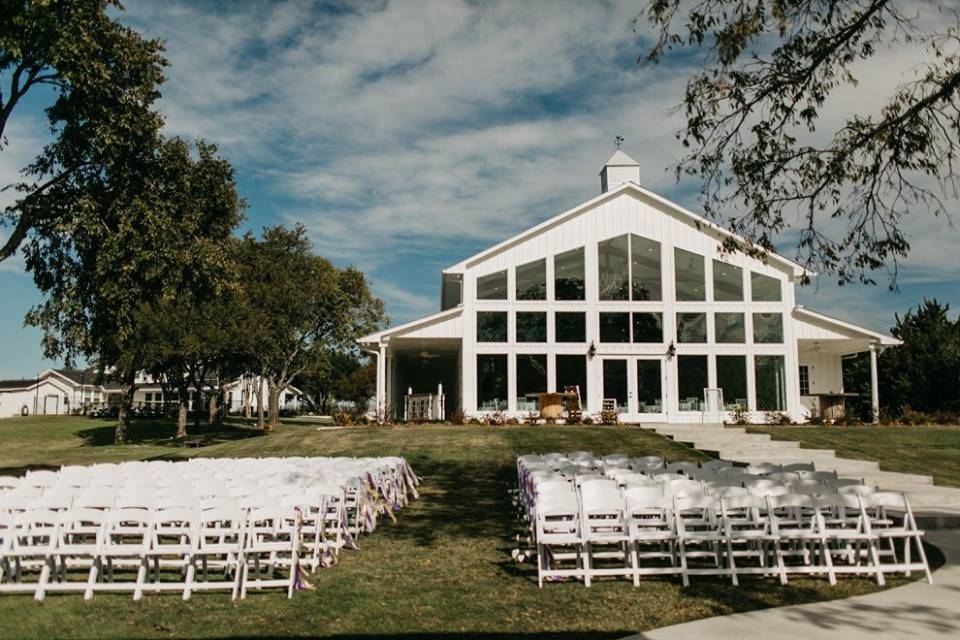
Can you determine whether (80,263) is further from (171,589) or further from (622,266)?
(622,266)

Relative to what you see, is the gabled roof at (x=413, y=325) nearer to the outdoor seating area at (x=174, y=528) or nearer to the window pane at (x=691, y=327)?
the window pane at (x=691, y=327)

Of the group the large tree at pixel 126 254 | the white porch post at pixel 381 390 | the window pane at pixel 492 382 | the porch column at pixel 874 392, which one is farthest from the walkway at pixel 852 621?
the porch column at pixel 874 392

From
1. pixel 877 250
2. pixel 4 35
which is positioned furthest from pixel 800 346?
pixel 4 35

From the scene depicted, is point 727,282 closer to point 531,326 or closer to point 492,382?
point 531,326

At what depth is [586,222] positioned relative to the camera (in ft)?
87.5


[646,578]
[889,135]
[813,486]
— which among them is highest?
[889,135]

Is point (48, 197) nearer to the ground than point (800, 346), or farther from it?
farther from it

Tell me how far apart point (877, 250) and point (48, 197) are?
14.6m

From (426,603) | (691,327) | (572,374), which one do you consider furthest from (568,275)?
(426,603)

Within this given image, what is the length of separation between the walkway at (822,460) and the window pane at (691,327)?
435 cm

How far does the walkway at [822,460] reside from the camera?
→ 11.7 meters

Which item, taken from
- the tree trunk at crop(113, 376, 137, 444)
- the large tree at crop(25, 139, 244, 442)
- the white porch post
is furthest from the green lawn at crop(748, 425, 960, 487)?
the tree trunk at crop(113, 376, 137, 444)

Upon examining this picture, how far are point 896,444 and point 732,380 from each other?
20.8ft

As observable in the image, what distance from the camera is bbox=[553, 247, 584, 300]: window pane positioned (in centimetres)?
2630
